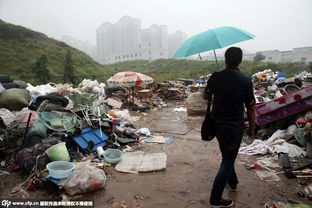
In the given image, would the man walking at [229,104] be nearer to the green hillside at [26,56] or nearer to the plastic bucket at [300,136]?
the plastic bucket at [300,136]

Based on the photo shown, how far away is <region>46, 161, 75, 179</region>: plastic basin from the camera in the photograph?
2760 mm

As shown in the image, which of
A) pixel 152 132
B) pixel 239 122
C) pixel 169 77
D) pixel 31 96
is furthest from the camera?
pixel 169 77

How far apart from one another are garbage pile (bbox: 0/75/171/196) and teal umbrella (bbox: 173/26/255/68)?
6.52ft

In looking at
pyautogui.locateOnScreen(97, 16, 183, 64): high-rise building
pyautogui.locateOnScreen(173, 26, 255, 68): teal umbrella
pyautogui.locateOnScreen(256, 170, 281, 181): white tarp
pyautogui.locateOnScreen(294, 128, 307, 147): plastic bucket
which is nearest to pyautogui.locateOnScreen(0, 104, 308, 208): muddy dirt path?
pyautogui.locateOnScreen(256, 170, 281, 181): white tarp

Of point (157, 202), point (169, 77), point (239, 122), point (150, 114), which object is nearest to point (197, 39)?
point (239, 122)

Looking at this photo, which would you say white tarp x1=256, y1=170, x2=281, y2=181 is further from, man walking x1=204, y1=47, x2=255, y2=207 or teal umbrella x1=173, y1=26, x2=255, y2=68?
teal umbrella x1=173, y1=26, x2=255, y2=68

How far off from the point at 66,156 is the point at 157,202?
179 cm

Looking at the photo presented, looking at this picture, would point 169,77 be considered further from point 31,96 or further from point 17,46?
point 17,46

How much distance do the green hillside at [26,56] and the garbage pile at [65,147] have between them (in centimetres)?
1371

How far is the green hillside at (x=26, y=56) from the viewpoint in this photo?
21.0 meters

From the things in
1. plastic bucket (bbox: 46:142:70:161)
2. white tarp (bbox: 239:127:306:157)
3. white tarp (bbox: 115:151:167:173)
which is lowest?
white tarp (bbox: 115:151:167:173)

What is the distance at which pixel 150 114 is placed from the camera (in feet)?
25.5

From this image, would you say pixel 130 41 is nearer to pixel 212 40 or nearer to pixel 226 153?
pixel 212 40

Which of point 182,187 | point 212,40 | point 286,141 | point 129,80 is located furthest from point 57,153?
point 129,80
